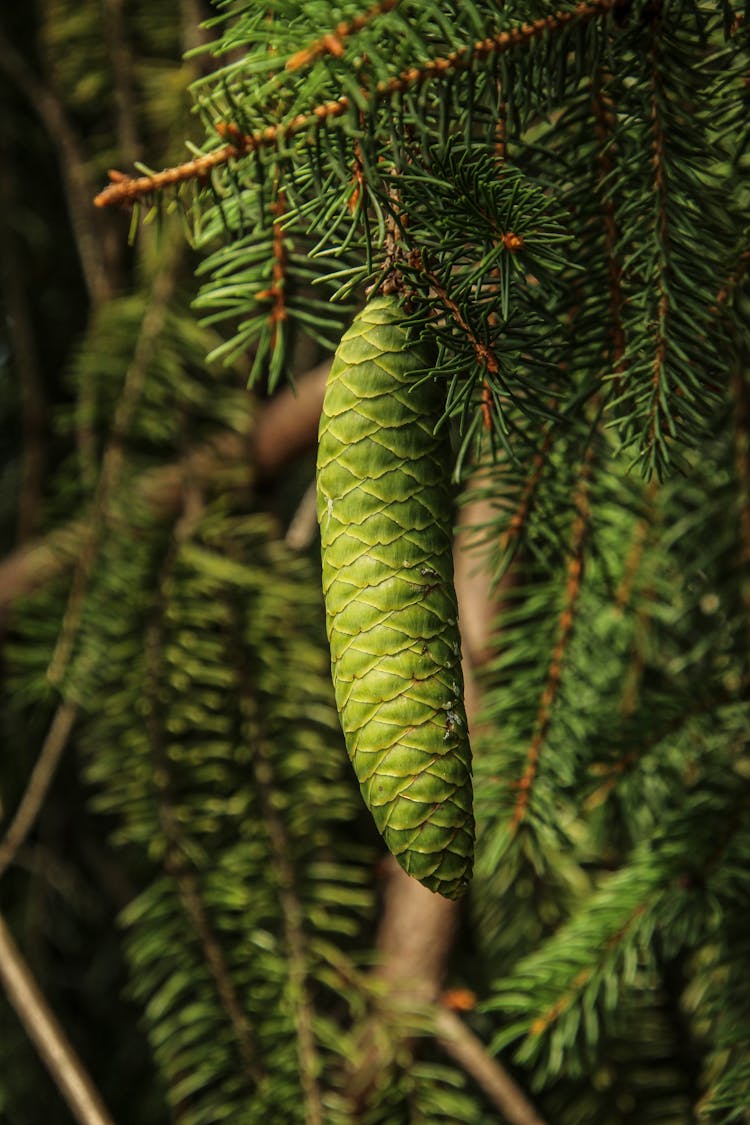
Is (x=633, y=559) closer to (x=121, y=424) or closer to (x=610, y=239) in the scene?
(x=610, y=239)

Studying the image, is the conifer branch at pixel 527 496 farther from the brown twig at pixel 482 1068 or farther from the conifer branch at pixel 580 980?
the brown twig at pixel 482 1068

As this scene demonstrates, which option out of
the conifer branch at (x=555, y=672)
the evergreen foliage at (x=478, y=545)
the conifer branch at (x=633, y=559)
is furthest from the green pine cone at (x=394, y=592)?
the conifer branch at (x=633, y=559)

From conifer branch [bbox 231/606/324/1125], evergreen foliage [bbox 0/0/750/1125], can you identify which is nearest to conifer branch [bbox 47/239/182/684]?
evergreen foliage [bbox 0/0/750/1125]

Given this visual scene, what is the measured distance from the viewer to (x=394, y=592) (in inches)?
12.4

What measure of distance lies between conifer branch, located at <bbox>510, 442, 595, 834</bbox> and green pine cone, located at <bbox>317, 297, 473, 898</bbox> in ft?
Result: 0.62

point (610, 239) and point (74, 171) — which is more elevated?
point (74, 171)

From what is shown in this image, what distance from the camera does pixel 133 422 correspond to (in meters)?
0.78

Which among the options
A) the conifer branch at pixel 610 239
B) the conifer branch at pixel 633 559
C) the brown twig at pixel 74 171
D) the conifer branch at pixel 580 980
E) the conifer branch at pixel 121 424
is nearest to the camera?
the conifer branch at pixel 610 239

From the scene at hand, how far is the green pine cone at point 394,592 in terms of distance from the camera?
0.31 m

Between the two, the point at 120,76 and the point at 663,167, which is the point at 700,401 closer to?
the point at 663,167

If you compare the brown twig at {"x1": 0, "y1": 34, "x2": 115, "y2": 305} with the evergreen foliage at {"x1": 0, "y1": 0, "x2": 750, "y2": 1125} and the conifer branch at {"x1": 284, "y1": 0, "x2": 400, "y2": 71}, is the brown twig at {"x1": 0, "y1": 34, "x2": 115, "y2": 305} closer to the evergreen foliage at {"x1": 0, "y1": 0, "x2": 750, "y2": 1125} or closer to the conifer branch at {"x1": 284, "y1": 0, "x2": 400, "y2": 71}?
the evergreen foliage at {"x1": 0, "y1": 0, "x2": 750, "y2": 1125}

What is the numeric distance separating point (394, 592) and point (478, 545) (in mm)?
149

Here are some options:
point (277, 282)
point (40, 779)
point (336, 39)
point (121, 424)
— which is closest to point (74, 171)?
point (121, 424)

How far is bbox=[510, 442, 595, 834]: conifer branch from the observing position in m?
0.51
